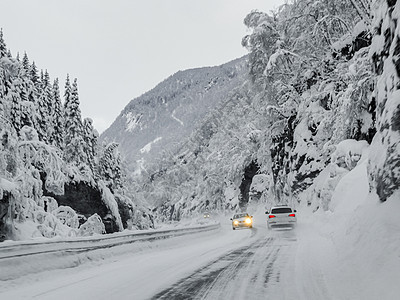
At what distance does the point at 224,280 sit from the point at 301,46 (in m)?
29.0

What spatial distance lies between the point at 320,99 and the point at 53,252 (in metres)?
24.5

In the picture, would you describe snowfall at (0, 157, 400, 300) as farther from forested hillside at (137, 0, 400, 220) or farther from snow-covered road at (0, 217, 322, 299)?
forested hillside at (137, 0, 400, 220)

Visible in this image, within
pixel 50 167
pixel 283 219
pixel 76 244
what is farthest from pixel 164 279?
pixel 283 219

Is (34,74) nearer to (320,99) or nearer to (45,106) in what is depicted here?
(45,106)

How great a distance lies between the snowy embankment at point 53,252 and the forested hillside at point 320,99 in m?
7.19

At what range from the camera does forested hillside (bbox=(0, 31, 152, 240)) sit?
13.1 m

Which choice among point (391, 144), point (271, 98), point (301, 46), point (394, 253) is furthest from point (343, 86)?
point (394, 253)

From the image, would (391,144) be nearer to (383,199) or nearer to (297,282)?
(383,199)

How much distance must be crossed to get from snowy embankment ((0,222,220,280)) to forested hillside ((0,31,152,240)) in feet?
12.7

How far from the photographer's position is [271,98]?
36.1 metres

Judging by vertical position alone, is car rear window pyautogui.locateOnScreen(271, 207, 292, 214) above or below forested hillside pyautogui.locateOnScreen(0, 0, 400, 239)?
below

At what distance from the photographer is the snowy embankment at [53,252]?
7.10 metres

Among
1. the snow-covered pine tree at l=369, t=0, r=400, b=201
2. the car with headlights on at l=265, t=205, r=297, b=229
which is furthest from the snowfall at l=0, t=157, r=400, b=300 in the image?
the car with headlights on at l=265, t=205, r=297, b=229

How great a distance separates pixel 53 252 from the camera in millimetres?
8438
